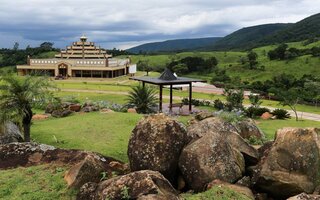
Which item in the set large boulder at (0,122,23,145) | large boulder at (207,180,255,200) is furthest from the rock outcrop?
large boulder at (207,180,255,200)

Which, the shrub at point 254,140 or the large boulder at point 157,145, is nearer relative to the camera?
the large boulder at point 157,145

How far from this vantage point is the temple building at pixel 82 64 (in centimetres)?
7769

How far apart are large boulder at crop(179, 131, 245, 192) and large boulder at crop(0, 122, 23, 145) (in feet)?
32.7

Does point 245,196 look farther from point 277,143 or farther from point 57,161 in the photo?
point 57,161

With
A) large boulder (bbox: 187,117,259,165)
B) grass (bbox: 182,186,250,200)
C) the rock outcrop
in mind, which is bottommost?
the rock outcrop

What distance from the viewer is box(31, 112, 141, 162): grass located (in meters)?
17.7

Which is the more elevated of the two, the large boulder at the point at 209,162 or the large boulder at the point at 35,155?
the large boulder at the point at 209,162

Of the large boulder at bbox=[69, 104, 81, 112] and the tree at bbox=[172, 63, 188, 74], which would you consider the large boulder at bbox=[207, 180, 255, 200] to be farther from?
the tree at bbox=[172, 63, 188, 74]

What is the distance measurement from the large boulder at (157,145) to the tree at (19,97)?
8381 mm

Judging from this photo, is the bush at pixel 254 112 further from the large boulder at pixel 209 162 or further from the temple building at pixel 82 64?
the temple building at pixel 82 64

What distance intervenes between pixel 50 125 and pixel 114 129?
17.4ft

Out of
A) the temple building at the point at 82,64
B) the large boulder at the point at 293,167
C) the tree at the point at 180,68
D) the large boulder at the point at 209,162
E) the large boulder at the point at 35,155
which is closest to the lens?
the large boulder at the point at 293,167

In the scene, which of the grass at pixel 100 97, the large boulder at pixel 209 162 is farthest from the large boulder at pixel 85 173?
the grass at pixel 100 97

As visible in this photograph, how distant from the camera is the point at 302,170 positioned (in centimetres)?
1132
